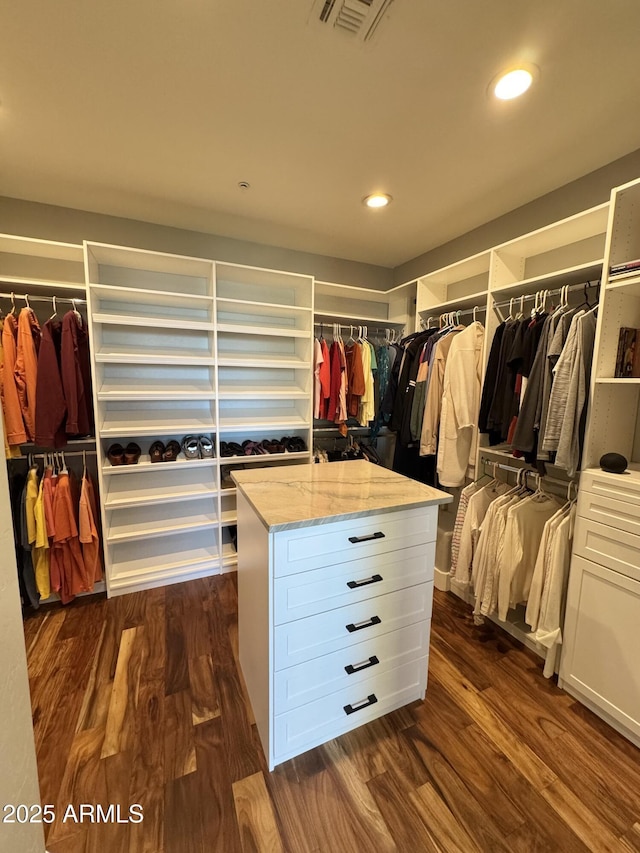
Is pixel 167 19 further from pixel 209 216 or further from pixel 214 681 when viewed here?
pixel 214 681

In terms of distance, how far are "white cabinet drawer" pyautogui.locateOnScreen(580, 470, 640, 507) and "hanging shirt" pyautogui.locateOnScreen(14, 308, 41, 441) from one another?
9.99 feet

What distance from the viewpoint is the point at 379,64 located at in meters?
1.26

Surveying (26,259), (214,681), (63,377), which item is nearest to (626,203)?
(214,681)

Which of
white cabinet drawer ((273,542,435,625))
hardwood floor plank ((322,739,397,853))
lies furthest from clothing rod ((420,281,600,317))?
hardwood floor plank ((322,739,397,853))

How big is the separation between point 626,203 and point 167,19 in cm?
190

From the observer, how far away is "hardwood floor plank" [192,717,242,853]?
3.56 feet

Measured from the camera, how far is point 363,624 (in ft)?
4.48

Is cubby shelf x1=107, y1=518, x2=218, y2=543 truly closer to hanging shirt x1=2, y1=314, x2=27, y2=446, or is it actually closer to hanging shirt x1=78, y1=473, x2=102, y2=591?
hanging shirt x1=78, y1=473, x2=102, y2=591

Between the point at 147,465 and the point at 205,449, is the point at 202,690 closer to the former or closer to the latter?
the point at 147,465

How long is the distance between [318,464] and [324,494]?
0.51 meters

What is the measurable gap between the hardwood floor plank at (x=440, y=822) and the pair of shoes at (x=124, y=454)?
2.30 m

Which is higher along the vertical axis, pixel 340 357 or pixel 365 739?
pixel 340 357

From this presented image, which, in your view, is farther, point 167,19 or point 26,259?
point 26,259

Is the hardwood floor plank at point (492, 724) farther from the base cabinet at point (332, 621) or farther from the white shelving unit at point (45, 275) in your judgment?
the white shelving unit at point (45, 275)
